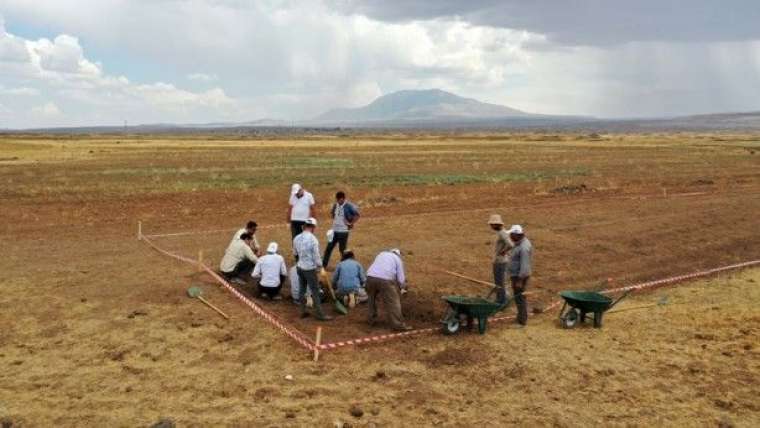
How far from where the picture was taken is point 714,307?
13.0m

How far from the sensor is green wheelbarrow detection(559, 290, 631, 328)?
11.4 m

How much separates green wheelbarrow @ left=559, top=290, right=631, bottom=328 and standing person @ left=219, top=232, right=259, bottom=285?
6.05m

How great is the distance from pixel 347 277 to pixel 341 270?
166 millimetres

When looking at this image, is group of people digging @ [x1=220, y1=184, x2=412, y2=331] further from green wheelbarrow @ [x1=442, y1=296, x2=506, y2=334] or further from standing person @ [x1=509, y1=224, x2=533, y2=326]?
standing person @ [x1=509, y1=224, x2=533, y2=326]

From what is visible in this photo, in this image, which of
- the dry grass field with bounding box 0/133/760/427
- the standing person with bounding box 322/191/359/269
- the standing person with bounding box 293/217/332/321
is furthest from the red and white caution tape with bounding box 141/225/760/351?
the standing person with bounding box 322/191/359/269

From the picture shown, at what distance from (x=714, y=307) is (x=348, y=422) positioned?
8.47 meters

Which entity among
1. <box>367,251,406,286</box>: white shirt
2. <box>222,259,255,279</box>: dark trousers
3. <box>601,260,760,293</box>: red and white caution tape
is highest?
<box>367,251,406,286</box>: white shirt

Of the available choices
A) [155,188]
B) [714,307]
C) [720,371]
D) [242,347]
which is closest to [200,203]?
[155,188]

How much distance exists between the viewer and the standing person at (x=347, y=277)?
12258mm

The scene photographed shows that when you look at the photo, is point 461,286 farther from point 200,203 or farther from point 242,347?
point 200,203

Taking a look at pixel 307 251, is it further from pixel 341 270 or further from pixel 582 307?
pixel 582 307

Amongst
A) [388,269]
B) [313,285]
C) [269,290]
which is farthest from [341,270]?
[269,290]

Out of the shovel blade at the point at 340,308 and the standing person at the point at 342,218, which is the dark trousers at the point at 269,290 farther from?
the standing person at the point at 342,218

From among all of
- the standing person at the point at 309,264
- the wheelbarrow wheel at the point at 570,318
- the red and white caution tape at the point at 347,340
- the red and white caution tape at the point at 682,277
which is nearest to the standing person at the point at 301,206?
the red and white caution tape at the point at 347,340
